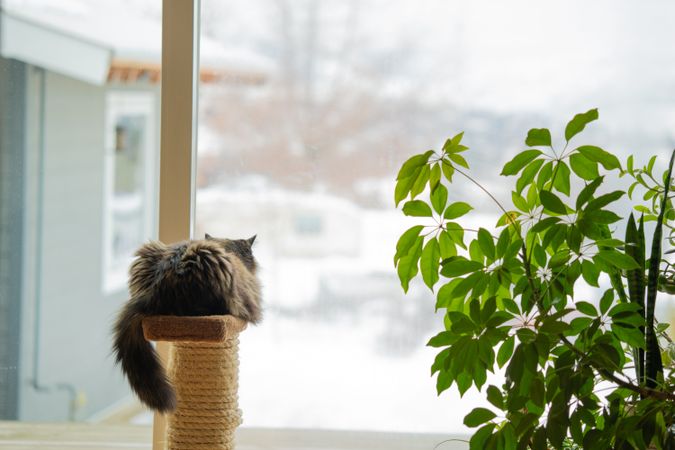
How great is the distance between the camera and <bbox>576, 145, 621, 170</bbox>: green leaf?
135 cm

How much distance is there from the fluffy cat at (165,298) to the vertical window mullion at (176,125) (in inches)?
13.2

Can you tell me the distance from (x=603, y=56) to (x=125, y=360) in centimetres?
136

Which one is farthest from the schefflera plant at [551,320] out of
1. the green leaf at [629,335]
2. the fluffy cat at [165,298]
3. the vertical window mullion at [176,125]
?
the vertical window mullion at [176,125]

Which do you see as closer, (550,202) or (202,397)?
(550,202)

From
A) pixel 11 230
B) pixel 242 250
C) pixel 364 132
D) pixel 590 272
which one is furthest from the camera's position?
pixel 11 230

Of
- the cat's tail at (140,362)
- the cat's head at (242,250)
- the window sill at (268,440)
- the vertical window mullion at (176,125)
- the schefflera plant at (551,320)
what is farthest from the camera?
the window sill at (268,440)

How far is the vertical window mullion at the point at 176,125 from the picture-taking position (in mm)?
1878

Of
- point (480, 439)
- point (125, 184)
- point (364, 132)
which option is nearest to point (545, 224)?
point (480, 439)

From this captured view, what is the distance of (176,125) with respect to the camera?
1.91m

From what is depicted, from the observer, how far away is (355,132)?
203 centimetres

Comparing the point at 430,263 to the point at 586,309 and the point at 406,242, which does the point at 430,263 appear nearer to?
the point at 406,242

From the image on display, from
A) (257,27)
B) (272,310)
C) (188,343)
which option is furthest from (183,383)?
(257,27)

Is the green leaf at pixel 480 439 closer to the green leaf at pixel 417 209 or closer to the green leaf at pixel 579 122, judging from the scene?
the green leaf at pixel 417 209

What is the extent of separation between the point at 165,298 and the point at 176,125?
1.78 ft
